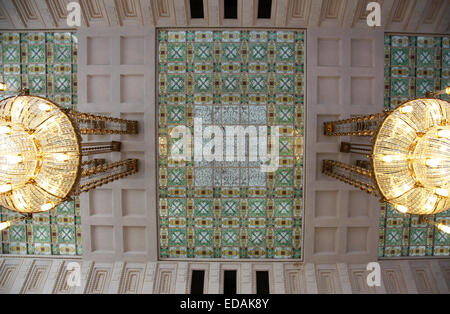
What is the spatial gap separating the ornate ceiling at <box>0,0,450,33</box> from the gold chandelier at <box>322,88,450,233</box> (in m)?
3.73

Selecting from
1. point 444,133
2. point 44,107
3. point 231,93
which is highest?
point 231,93

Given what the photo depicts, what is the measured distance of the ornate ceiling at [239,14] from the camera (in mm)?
6484

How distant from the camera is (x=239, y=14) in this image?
6645mm

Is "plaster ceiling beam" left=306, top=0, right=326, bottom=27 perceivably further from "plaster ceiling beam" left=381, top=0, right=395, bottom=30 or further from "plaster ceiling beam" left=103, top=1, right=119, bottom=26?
"plaster ceiling beam" left=103, top=1, right=119, bottom=26

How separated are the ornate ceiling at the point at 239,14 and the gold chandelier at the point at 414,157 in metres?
3.73

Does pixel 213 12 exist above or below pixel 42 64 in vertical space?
above

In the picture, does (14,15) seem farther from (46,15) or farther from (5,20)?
(46,15)

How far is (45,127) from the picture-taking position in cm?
384

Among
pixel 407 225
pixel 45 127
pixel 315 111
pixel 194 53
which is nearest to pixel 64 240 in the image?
pixel 45 127

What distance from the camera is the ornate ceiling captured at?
21.3 feet

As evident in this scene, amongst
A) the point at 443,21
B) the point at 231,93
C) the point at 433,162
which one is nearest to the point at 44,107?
the point at 231,93

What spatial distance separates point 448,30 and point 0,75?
12.2m

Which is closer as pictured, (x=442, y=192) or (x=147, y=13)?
(x=442, y=192)

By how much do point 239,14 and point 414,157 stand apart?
530 centimetres
